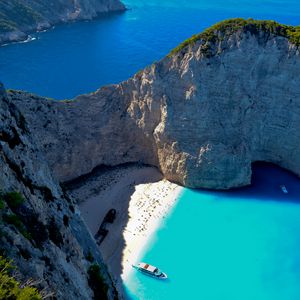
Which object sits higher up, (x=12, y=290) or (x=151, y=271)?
(x=12, y=290)

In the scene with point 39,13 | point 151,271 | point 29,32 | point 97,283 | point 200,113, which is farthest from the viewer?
point 39,13

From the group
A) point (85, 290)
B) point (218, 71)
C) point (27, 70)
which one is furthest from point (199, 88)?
point (27, 70)

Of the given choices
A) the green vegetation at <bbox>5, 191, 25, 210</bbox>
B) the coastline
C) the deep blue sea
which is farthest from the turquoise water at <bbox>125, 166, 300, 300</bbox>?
the coastline

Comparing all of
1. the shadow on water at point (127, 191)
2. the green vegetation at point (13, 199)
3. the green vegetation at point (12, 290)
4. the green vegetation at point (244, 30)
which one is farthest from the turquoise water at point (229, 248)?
the green vegetation at point (12, 290)

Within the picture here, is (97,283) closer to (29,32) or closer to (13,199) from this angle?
(13,199)

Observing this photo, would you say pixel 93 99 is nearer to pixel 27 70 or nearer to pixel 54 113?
pixel 54 113

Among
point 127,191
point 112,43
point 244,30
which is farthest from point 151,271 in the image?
point 112,43

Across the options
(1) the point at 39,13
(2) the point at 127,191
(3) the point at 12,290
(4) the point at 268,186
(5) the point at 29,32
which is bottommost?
(5) the point at 29,32

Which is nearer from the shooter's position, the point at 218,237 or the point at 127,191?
the point at 218,237
